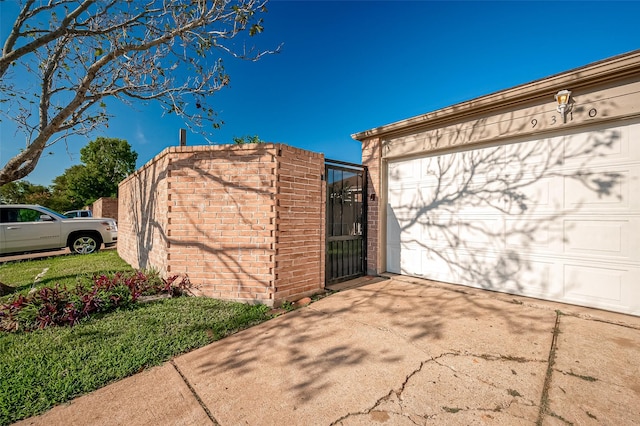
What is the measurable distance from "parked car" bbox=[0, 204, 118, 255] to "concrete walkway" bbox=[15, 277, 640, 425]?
321 inches

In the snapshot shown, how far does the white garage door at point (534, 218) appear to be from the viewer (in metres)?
3.34

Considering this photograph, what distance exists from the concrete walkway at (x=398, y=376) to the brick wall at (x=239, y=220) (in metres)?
0.80

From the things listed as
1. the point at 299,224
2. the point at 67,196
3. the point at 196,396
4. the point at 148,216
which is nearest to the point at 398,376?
the point at 196,396

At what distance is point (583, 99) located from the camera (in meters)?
3.50

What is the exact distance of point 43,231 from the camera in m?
7.45

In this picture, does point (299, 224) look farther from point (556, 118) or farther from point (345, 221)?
point (556, 118)

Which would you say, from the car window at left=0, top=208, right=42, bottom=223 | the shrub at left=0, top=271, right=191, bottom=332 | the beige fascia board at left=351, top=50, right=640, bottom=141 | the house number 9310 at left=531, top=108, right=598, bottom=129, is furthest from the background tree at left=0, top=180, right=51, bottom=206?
the house number 9310 at left=531, top=108, right=598, bottom=129

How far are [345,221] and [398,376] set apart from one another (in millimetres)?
3154

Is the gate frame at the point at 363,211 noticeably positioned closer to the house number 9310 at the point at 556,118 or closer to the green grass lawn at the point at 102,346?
the green grass lawn at the point at 102,346

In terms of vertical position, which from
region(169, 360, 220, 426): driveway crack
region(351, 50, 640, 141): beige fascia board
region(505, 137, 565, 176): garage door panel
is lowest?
region(169, 360, 220, 426): driveway crack

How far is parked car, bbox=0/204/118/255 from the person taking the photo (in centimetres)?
695

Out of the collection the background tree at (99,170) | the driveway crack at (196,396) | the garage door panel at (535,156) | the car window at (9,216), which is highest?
the background tree at (99,170)

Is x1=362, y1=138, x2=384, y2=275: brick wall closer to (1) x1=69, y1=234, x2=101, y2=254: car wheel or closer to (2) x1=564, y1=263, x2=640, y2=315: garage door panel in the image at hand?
(2) x1=564, y1=263, x2=640, y2=315: garage door panel

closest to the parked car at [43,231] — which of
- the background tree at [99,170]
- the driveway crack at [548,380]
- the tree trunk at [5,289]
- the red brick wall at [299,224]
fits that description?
the tree trunk at [5,289]
